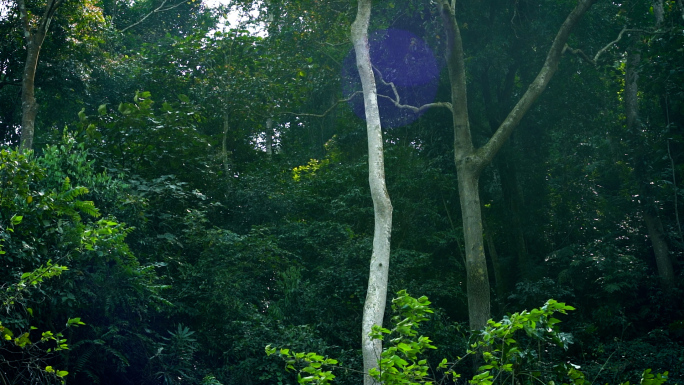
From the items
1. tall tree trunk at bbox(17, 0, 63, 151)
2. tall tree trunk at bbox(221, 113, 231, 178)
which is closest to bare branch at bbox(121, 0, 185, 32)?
tall tree trunk at bbox(221, 113, 231, 178)

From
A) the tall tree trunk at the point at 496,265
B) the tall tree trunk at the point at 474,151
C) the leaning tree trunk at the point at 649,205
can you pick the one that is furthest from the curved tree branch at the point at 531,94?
the tall tree trunk at the point at 496,265

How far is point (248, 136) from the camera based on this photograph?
50.8 ft

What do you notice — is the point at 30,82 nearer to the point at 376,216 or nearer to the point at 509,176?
the point at 376,216

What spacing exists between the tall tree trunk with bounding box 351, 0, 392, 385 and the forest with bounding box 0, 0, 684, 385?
0.03 m

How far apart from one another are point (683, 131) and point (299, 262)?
7.24 meters

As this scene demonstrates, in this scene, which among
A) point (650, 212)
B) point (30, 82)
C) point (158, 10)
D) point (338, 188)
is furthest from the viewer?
point (158, 10)

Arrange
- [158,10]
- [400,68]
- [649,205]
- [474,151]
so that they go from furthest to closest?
[158,10]
[400,68]
[649,205]
[474,151]

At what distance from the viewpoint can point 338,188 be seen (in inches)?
530

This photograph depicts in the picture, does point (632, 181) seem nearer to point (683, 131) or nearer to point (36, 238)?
point (683, 131)

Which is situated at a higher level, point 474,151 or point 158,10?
point 158,10

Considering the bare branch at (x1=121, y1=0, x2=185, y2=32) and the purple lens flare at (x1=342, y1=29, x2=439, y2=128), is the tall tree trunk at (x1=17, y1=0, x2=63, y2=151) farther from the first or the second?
the bare branch at (x1=121, y1=0, x2=185, y2=32)

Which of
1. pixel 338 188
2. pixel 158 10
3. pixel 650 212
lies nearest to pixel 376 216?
pixel 338 188

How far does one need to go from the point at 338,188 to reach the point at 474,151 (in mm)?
4358

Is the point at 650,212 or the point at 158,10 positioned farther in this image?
the point at 158,10
